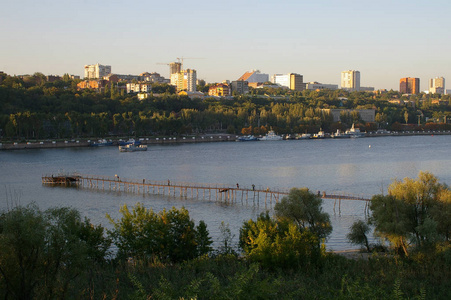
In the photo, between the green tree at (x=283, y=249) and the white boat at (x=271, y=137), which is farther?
the white boat at (x=271, y=137)

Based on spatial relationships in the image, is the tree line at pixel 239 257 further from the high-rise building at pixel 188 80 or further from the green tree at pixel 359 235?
the high-rise building at pixel 188 80

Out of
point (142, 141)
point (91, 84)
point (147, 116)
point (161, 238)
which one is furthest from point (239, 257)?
point (91, 84)

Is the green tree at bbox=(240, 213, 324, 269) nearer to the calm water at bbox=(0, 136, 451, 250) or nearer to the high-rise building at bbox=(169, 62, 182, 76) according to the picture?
the calm water at bbox=(0, 136, 451, 250)

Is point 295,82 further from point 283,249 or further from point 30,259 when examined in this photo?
point 30,259

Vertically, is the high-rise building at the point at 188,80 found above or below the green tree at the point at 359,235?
above

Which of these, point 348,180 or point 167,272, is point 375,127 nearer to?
point 348,180

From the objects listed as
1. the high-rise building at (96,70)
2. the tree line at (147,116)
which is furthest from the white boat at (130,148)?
the high-rise building at (96,70)

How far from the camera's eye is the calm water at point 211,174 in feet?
73.2

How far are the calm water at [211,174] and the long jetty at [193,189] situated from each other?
0.80 meters

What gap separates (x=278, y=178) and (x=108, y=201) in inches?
443

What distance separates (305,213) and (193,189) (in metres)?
13.3

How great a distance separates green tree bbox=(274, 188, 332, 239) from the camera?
15898 millimetres

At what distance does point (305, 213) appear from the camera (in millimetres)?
16031

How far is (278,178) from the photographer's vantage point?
105 feet
